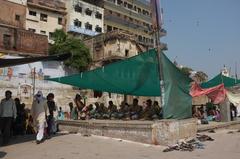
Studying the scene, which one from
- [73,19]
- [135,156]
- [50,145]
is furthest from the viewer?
[73,19]

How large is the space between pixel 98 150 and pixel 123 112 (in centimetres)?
432

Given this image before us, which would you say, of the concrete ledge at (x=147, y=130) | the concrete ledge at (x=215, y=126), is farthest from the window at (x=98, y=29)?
the concrete ledge at (x=147, y=130)

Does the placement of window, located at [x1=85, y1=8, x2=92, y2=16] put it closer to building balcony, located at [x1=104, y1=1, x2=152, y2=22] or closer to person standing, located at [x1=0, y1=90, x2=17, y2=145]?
building balcony, located at [x1=104, y1=1, x2=152, y2=22]

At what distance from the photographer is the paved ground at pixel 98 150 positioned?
295 inches

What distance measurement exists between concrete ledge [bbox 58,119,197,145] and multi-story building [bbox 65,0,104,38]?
34.4 meters

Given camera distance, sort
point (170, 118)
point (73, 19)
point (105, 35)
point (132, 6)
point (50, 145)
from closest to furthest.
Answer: point (50, 145) < point (170, 118) < point (105, 35) < point (73, 19) < point (132, 6)

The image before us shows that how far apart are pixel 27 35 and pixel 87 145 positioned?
94.1 ft

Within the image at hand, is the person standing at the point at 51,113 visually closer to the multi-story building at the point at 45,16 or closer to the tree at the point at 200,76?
the multi-story building at the point at 45,16

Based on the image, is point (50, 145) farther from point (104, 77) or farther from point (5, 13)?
point (5, 13)

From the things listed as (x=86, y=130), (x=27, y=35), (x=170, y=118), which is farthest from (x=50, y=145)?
(x=27, y=35)

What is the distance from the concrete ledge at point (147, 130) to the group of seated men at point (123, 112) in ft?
3.67

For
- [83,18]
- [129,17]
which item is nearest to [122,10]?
[129,17]

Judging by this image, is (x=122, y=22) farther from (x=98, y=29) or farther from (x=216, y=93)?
(x=216, y=93)

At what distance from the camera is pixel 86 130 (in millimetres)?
10961
